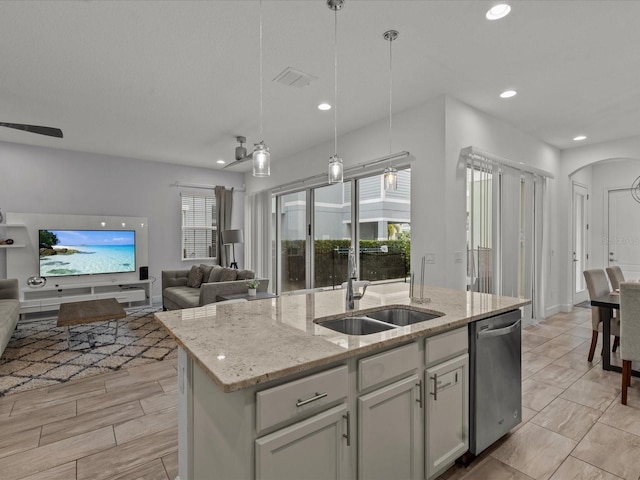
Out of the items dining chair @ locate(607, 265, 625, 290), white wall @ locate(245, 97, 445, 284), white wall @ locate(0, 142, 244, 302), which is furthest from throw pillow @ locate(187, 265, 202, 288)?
dining chair @ locate(607, 265, 625, 290)

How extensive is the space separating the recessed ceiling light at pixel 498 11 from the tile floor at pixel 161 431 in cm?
278

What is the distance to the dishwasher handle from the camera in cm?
191

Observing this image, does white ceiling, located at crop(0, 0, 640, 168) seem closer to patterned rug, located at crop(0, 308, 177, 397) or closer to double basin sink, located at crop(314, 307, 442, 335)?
double basin sink, located at crop(314, 307, 442, 335)

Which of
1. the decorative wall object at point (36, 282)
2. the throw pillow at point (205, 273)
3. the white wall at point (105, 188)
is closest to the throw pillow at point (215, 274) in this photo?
the throw pillow at point (205, 273)

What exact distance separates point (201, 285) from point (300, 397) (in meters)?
3.70

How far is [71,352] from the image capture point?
12.3ft

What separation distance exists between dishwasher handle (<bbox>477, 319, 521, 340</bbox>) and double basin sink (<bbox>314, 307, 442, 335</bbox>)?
250mm

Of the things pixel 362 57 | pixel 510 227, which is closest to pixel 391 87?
pixel 362 57

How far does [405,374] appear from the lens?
1576 millimetres

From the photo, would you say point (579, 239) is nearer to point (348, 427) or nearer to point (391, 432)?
point (391, 432)

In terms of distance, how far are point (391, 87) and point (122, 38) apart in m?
2.32

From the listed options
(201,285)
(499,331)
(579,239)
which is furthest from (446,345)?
(579,239)

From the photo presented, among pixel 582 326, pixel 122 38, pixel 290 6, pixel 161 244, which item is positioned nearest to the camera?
pixel 290 6

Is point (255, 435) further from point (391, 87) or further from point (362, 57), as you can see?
point (391, 87)
